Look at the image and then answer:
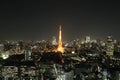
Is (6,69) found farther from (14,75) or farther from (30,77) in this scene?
(30,77)

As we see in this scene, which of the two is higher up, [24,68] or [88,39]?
[88,39]

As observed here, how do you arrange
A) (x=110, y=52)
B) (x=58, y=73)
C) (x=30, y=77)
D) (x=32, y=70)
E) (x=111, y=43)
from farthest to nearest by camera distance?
(x=111, y=43) → (x=110, y=52) → (x=32, y=70) → (x=58, y=73) → (x=30, y=77)

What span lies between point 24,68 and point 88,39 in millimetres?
19586

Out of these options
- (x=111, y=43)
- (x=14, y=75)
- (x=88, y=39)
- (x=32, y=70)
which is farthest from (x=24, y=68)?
(x=88, y=39)

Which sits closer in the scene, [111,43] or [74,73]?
[74,73]

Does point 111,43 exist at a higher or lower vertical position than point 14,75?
higher

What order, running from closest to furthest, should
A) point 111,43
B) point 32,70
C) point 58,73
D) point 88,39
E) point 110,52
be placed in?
point 58,73 < point 32,70 < point 110,52 < point 111,43 < point 88,39

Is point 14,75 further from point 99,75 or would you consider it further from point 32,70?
point 99,75

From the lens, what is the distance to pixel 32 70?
1196 centimetres

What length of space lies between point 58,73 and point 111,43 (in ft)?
42.5

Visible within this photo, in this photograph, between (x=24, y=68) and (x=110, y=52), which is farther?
(x=110, y=52)

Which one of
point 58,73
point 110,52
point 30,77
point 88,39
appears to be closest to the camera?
point 30,77

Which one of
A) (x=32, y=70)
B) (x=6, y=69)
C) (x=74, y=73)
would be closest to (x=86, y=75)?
(x=74, y=73)

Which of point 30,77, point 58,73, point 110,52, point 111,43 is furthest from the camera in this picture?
point 111,43
